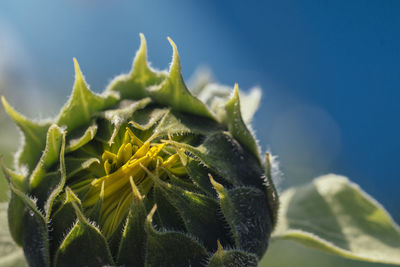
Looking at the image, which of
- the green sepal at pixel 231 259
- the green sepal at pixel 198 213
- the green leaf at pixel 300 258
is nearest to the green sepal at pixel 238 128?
the green sepal at pixel 198 213

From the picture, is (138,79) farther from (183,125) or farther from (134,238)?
(134,238)

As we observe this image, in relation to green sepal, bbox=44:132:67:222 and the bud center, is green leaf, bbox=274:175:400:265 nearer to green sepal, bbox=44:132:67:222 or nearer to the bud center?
the bud center

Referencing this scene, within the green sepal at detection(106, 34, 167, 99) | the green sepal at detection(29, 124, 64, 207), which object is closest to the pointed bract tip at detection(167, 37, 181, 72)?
the green sepal at detection(106, 34, 167, 99)

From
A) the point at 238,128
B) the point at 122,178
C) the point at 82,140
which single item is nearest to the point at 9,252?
the point at 82,140

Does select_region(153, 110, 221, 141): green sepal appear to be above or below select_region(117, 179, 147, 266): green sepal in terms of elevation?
above

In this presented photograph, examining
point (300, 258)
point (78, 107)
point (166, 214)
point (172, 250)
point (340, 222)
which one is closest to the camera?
point (172, 250)

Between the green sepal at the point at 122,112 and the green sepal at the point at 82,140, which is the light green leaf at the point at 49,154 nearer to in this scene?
the green sepal at the point at 82,140
